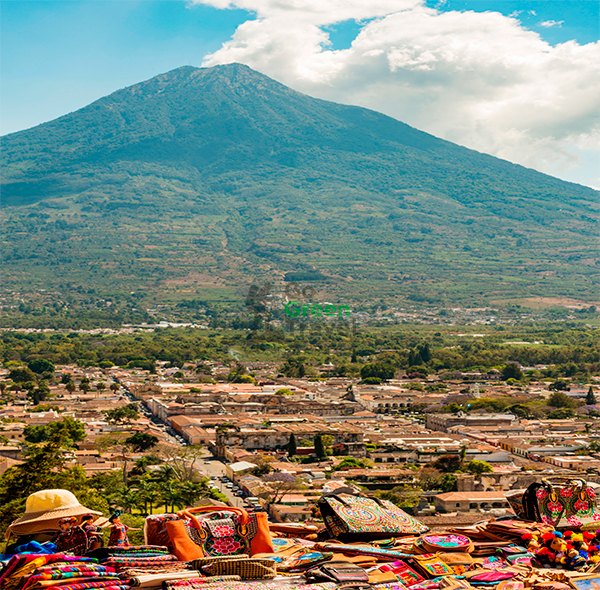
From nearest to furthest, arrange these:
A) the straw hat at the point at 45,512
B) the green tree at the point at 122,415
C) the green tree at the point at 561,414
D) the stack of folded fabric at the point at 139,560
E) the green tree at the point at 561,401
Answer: the stack of folded fabric at the point at 139,560 → the straw hat at the point at 45,512 → the green tree at the point at 122,415 → the green tree at the point at 561,414 → the green tree at the point at 561,401

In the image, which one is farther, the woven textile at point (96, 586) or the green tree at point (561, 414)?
the green tree at point (561, 414)

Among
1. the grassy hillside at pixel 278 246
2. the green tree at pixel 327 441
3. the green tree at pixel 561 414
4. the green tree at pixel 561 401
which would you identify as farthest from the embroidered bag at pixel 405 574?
the grassy hillside at pixel 278 246

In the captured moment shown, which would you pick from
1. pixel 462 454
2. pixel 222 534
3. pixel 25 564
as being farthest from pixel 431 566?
pixel 462 454

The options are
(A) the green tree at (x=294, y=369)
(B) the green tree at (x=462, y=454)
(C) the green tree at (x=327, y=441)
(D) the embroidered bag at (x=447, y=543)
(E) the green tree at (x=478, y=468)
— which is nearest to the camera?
(D) the embroidered bag at (x=447, y=543)

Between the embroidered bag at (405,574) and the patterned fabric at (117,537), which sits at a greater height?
the patterned fabric at (117,537)

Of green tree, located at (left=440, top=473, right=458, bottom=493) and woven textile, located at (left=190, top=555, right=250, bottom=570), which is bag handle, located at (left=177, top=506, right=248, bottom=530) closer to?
woven textile, located at (left=190, top=555, right=250, bottom=570)

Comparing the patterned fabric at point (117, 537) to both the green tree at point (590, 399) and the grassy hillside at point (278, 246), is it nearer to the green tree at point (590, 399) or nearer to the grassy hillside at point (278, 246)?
the green tree at point (590, 399)

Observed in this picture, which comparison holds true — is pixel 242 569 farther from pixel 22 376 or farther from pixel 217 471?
pixel 22 376
